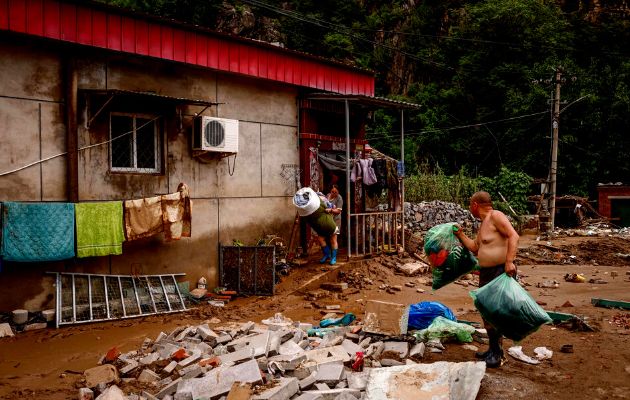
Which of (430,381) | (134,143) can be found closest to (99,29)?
(134,143)

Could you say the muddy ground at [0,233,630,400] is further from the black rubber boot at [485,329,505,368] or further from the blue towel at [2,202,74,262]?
the blue towel at [2,202,74,262]

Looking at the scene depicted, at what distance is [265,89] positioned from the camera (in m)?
10.8

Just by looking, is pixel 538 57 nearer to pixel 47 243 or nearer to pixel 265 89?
pixel 265 89

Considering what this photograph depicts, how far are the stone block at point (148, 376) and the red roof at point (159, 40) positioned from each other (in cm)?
518

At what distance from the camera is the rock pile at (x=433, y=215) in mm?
19391

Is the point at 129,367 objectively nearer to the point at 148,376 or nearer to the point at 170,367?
the point at 148,376

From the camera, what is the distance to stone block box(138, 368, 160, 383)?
5.23 meters

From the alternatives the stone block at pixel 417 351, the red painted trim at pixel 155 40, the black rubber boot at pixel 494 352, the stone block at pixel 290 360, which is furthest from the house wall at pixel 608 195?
the stone block at pixel 290 360

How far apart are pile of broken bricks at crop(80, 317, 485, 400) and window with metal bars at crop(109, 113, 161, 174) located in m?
3.42

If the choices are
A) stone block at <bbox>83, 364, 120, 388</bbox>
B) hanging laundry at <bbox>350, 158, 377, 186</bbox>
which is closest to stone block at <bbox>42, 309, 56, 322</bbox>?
stone block at <bbox>83, 364, 120, 388</bbox>

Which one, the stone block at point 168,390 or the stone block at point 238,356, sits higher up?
the stone block at point 238,356

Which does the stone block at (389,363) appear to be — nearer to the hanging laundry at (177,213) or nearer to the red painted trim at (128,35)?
the hanging laundry at (177,213)

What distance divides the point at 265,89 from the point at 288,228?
315cm

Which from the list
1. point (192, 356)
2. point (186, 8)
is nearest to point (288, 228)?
point (192, 356)
